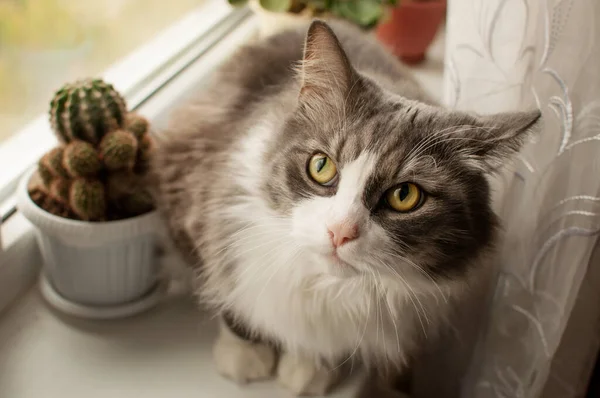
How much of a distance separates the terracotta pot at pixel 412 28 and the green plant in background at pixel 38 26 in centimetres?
80

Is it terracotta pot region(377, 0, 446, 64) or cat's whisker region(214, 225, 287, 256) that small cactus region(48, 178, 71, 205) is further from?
Answer: terracotta pot region(377, 0, 446, 64)

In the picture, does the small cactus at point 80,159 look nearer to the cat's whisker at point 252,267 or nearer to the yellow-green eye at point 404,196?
the cat's whisker at point 252,267

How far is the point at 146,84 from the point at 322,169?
0.80 metres

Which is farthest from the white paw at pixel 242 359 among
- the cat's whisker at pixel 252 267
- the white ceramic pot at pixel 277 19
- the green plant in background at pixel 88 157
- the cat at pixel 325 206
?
the white ceramic pot at pixel 277 19

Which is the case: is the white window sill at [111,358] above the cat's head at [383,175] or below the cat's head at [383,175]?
below

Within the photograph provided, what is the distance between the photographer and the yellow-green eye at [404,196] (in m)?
0.81

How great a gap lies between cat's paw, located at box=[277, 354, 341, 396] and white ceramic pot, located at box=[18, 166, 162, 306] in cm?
31

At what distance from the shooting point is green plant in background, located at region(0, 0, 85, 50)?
124 cm

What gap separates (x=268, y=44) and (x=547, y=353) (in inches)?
29.4

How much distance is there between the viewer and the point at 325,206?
2.62 feet

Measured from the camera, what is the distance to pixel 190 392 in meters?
1.04

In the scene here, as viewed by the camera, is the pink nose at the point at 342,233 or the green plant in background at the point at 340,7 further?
the green plant in background at the point at 340,7

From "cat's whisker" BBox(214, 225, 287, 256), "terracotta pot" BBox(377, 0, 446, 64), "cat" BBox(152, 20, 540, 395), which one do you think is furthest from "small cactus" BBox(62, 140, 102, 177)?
"terracotta pot" BBox(377, 0, 446, 64)

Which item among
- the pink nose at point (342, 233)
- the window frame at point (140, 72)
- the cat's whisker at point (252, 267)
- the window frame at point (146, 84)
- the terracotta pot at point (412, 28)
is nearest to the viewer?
the pink nose at point (342, 233)
